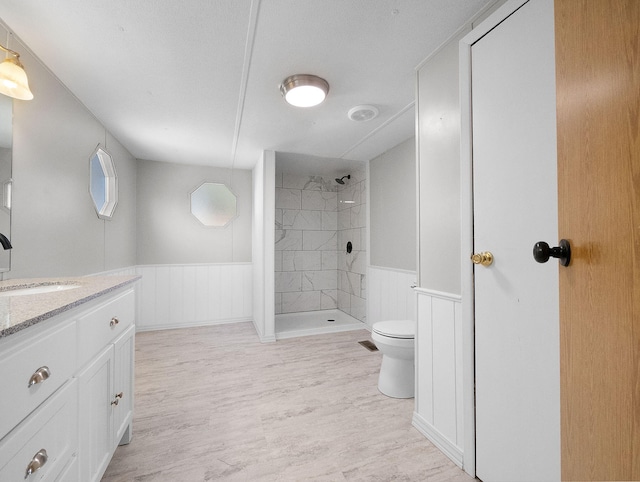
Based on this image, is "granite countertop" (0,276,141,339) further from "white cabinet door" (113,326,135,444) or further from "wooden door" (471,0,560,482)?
"wooden door" (471,0,560,482)

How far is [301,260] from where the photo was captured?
4.72 m

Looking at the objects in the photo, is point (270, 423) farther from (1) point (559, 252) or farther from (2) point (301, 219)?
(2) point (301, 219)

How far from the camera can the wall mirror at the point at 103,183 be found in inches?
102

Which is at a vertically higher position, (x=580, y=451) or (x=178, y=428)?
(x=580, y=451)

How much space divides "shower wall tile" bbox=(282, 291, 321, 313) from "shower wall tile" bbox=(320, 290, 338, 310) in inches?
2.3

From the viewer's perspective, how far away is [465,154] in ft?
4.56

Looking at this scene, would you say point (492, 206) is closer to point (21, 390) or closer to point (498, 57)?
point (498, 57)

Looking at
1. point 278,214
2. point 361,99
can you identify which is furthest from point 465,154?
point 278,214

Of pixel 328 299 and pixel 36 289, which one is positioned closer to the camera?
pixel 36 289

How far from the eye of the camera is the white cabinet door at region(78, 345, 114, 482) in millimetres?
1046

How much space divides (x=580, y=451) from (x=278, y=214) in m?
4.25

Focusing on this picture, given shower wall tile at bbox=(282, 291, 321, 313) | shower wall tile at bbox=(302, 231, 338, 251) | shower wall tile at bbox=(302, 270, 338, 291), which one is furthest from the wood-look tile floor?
shower wall tile at bbox=(302, 231, 338, 251)

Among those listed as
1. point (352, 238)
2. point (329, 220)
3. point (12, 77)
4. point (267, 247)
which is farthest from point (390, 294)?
point (12, 77)

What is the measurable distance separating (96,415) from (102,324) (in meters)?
0.36
